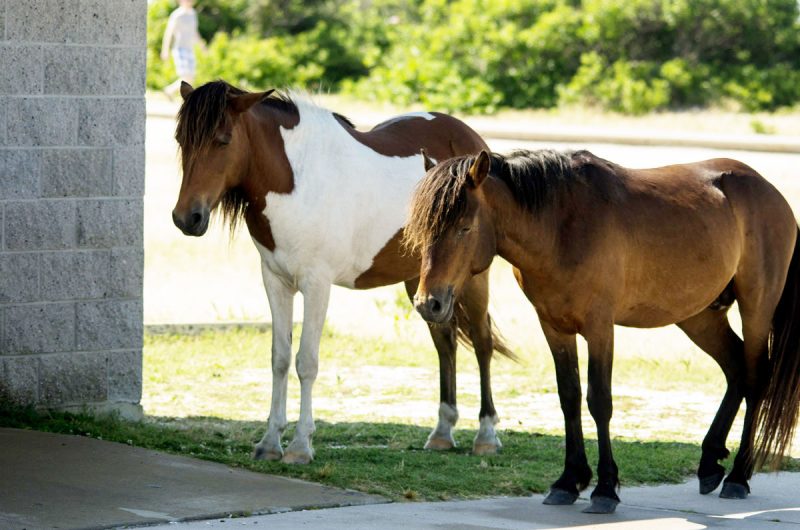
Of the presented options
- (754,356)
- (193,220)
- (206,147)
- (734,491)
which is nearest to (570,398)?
(734,491)

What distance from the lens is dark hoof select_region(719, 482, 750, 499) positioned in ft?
23.2

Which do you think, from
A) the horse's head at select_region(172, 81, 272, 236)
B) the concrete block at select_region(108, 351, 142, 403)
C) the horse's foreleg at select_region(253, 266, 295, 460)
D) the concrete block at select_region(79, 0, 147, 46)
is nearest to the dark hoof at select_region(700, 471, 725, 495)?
the horse's foreleg at select_region(253, 266, 295, 460)

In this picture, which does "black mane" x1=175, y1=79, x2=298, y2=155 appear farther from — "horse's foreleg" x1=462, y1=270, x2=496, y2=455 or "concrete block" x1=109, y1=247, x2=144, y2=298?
"horse's foreleg" x1=462, y1=270, x2=496, y2=455

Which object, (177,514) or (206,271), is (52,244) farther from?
(206,271)

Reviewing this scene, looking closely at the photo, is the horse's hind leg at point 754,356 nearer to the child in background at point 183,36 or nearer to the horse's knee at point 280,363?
the horse's knee at point 280,363

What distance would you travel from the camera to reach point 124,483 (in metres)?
6.70

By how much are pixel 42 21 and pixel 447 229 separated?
10.2 feet

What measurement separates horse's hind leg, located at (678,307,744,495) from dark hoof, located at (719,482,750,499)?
3.8 inches

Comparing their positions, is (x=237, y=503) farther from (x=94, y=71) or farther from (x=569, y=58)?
(x=569, y=58)

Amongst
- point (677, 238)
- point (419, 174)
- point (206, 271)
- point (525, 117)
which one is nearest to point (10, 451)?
point (419, 174)

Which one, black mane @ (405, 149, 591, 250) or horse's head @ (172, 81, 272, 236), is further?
horse's head @ (172, 81, 272, 236)

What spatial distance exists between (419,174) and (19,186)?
2.28 meters

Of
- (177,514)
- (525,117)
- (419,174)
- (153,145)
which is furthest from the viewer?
(525,117)

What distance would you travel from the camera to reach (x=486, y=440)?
837 centimetres
